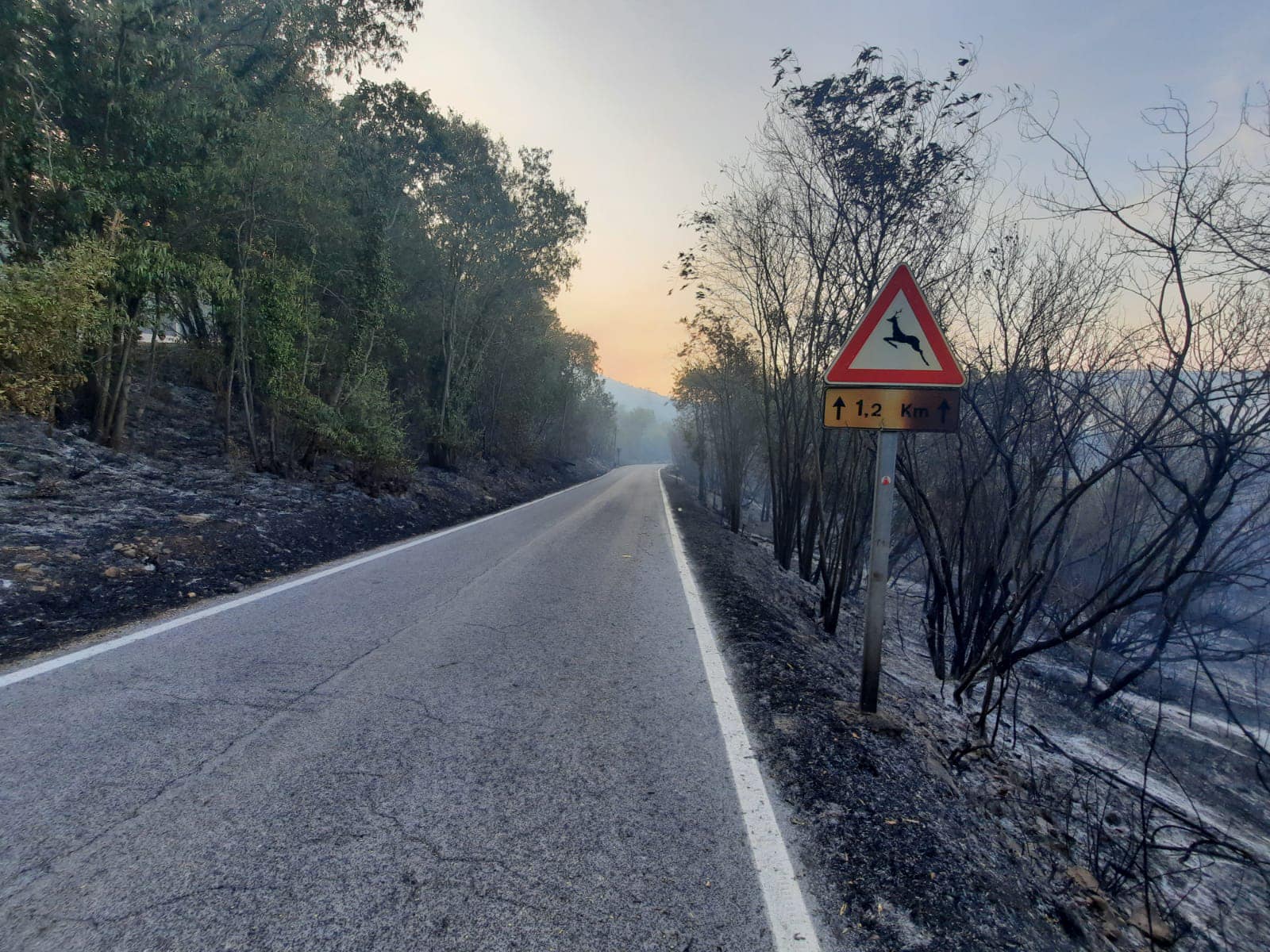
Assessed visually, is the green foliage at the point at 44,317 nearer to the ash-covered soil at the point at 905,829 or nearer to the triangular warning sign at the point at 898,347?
the ash-covered soil at the point at 905,829

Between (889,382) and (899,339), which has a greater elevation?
(899,339)

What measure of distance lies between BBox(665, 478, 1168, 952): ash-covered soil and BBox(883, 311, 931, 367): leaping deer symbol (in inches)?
85.2

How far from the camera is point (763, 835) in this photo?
233cm

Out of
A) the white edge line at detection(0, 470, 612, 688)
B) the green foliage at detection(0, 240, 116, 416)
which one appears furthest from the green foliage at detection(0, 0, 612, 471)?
the white edge line at detection(0, 470, 612, 688)

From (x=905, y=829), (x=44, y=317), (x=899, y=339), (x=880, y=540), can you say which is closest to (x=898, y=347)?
(x=899, y=339)

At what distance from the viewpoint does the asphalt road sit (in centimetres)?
179

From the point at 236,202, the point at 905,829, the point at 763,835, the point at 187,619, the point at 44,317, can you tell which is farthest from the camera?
the point at 236,202

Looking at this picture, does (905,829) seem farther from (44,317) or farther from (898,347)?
(44,317)

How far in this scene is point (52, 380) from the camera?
6559 millimetres

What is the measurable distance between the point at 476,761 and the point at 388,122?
64.4 feet

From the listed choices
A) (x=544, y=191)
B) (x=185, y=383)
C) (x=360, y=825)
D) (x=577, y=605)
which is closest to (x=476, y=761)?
(x=360, y=825)

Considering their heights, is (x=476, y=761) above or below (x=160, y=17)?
below

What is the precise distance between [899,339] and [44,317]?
317 inches

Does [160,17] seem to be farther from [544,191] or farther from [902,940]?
[544,191]
